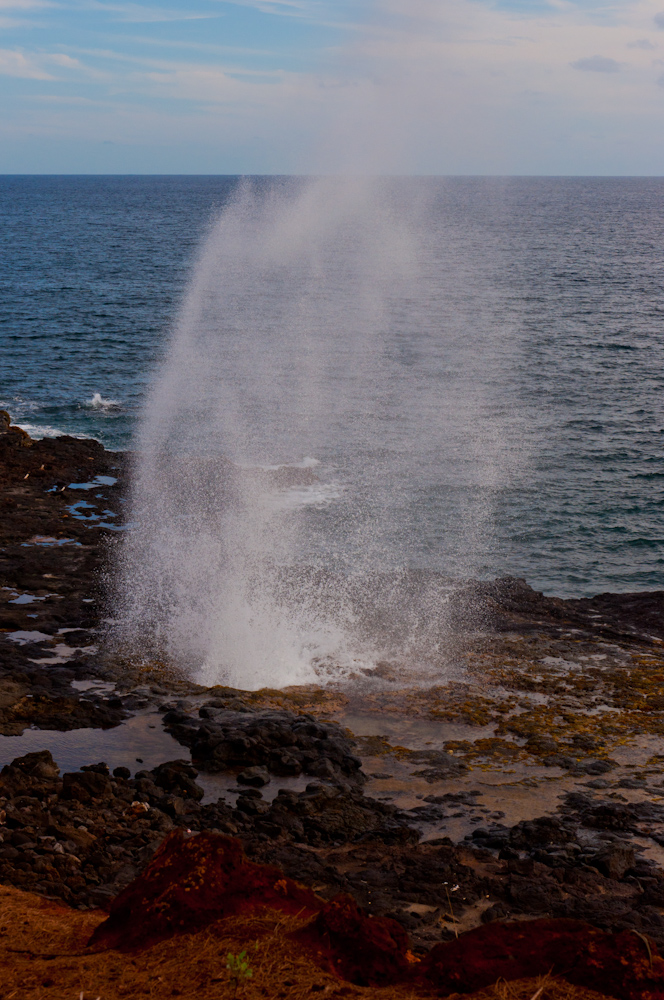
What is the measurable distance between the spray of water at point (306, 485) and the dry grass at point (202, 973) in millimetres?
11157

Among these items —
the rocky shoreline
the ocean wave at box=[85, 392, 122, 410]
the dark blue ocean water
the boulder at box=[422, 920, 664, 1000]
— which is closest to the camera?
the boulder at box=[422, 920, 664, 1000]

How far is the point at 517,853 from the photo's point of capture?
1249 centimetres

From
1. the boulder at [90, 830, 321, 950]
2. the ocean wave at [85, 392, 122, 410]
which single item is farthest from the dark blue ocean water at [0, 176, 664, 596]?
the boulder at [90, 830, 321, 950]

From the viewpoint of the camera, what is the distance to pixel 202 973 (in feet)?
23.9

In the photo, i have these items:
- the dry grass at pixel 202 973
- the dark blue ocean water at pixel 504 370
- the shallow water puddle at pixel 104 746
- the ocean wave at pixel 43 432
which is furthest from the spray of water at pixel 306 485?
the dry grass at pixel 202 973

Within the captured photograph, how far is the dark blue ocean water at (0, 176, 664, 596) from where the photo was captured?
101 feet

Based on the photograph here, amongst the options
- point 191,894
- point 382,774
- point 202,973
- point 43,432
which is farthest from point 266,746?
point 43,432

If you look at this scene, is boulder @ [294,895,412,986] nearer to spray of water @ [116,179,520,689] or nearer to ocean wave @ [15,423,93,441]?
spray of water @ [116,179,520,689]

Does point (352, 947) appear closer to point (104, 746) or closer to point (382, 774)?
point (382, 774)

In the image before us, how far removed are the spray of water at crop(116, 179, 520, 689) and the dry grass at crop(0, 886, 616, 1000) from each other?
1116cm

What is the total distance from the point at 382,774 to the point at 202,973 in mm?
7911

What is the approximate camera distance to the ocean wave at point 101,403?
4302cm

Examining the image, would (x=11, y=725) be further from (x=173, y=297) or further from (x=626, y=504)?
(x=173, y=297)

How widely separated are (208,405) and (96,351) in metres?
14.7
